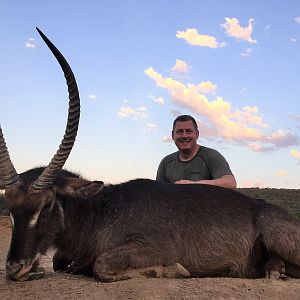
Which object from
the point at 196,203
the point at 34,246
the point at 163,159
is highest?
the point at 163,159

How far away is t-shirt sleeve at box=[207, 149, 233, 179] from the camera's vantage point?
29.9ft

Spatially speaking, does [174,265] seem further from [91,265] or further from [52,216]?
[52,216]

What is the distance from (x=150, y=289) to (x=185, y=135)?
453 centimetres

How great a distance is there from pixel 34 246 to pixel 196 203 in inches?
87.3

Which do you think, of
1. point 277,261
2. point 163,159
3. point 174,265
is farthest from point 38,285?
point 163,159

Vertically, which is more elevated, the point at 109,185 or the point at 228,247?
the point at 109,185

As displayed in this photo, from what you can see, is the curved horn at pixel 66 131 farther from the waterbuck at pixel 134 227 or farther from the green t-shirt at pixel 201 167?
the green t-shirt at pixel 201 167

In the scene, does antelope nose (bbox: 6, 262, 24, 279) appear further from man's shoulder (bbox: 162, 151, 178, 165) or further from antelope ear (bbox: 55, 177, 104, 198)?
man's shoulder (bbox: 162, 151, 178, 165)

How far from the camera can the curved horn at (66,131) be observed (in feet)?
19.2

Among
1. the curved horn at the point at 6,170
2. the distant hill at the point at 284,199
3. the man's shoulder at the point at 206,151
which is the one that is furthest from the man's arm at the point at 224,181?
the distant hill at the point at 284,199

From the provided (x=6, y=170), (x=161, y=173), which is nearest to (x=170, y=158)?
(x=161, y=173)

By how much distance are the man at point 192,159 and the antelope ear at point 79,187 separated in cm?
319

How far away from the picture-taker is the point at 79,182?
6336 millimetres

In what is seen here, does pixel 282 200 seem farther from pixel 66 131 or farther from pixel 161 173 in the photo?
pixel 66 131
